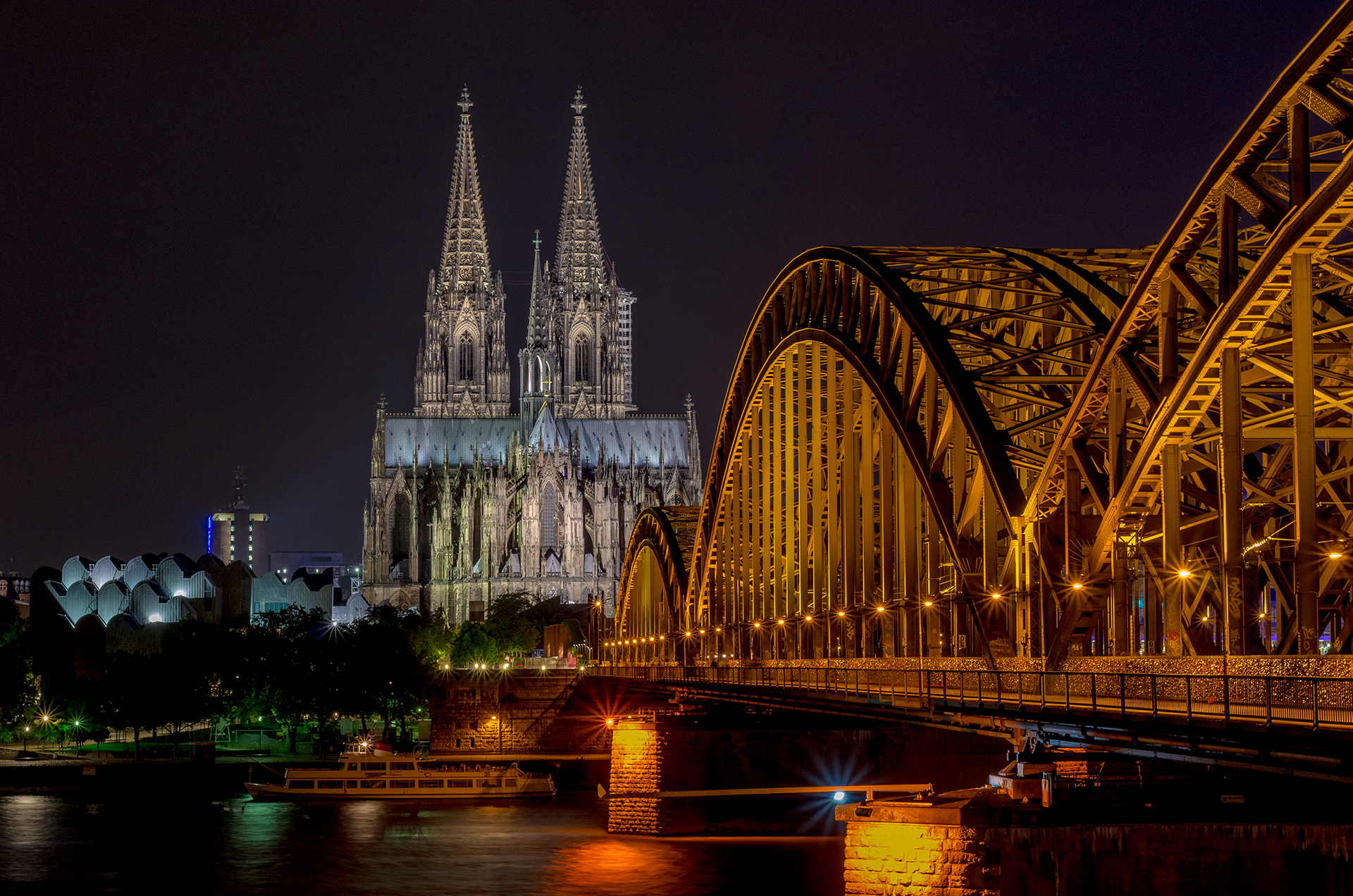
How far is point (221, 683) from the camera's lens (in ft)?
398

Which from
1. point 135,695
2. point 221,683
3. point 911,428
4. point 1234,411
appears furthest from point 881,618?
point 221,683

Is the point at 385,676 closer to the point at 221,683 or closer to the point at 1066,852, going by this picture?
the point at 221,683

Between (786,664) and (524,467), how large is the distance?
137449mm

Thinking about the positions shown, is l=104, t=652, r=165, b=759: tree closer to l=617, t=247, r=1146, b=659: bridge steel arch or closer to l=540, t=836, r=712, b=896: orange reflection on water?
l=540, t=836, r=712, b=896: orange reflection on water

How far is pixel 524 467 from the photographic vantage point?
623 ft

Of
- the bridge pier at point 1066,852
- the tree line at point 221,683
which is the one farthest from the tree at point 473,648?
the bridge pier at point 1066,852

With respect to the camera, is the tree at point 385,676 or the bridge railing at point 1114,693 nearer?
the bridge railing at point 1114,693

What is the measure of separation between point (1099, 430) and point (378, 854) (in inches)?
1477

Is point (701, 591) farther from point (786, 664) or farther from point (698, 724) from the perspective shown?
point (786, 664)

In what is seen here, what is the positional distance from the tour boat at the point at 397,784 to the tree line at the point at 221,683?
50.9ft

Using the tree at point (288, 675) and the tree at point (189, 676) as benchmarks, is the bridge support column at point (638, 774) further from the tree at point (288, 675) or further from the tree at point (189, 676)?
the tree at point (288, 675)

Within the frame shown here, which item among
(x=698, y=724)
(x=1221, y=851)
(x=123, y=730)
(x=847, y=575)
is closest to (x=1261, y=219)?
(x=1221, y=851)

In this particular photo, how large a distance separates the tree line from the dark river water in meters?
29.1

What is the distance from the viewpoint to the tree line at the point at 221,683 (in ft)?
365
